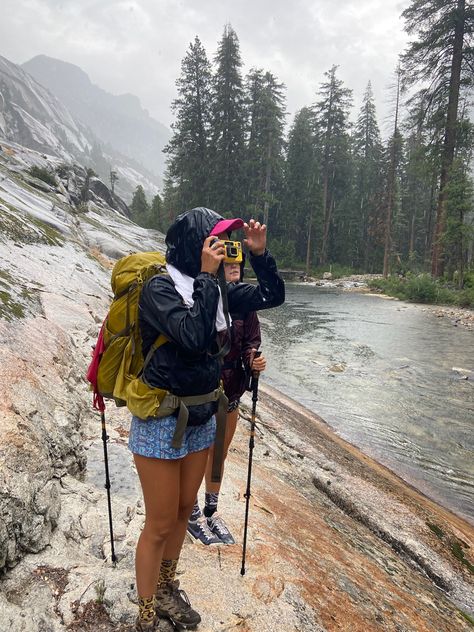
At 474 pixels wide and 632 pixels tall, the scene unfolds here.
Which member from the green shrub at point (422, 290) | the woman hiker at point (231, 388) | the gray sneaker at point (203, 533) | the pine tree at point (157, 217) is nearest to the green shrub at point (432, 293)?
the green shrub at point (422, 290)

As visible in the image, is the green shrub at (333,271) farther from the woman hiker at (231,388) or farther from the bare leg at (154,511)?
the bare leg at (154,511)

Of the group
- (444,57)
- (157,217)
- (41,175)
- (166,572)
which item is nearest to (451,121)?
(444,57)

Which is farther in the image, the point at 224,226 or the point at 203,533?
the point at 203,533

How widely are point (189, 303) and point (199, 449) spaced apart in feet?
2.80

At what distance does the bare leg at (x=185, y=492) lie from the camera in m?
2.39

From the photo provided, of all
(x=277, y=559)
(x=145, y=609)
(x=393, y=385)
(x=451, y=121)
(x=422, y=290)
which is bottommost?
(x=393, y=385)

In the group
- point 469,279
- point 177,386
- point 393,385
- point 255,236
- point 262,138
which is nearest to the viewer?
point 177,386

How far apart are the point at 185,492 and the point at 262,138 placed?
1770 inches

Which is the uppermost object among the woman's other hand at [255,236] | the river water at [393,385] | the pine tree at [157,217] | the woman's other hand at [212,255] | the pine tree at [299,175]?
the pine tree at [299,175]

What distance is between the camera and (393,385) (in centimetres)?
1041

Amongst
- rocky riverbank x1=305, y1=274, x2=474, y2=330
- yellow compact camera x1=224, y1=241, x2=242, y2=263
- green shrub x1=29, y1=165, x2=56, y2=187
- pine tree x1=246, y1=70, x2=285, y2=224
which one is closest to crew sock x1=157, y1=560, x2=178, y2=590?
yellow compact camera x1=224, y1=241, x2=242, y2=263

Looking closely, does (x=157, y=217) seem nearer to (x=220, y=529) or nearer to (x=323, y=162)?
(x=323, y=162)

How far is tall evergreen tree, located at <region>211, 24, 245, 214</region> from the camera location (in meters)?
42.9

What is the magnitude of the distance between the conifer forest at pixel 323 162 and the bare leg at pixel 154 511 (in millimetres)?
25554
